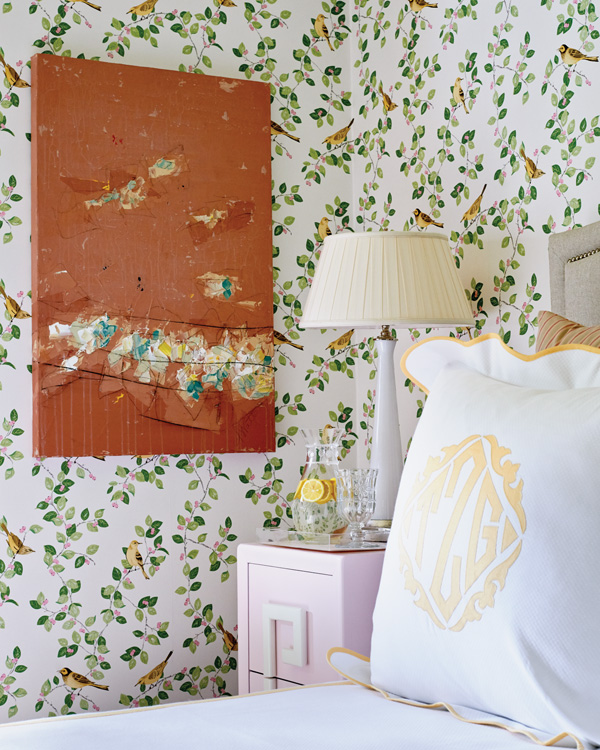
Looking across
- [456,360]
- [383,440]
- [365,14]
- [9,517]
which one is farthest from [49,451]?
[365,14]

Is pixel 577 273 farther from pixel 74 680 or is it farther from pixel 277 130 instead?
pixel 74 680

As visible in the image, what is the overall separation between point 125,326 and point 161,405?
0.21m

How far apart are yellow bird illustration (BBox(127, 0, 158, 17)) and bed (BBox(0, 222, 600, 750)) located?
157cm

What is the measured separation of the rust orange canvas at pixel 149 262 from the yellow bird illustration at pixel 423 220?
0.39 metres

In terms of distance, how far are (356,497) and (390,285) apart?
45cm

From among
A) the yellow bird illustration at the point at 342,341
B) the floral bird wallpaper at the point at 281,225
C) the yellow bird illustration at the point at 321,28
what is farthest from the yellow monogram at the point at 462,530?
the yellow bird illustration at the point at 321,28

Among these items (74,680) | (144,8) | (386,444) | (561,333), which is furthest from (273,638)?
(144,8)

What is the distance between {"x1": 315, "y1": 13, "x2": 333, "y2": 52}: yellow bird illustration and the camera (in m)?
2.56

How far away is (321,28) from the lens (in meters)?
2.56

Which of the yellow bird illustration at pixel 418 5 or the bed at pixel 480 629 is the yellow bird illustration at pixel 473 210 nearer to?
the yellow bird illustration at pixel 418 5

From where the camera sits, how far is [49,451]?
2.13m

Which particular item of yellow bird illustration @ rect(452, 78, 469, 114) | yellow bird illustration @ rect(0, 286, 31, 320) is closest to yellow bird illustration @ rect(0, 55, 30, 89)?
yellow bird illustration @ rect(0, 286, 31, 320)

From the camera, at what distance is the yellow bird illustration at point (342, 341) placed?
8.35 ft

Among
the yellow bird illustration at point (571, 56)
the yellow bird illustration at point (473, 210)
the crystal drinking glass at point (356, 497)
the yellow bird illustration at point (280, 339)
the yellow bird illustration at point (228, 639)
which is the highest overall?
the yellow bird illustration at point (571, 56)
